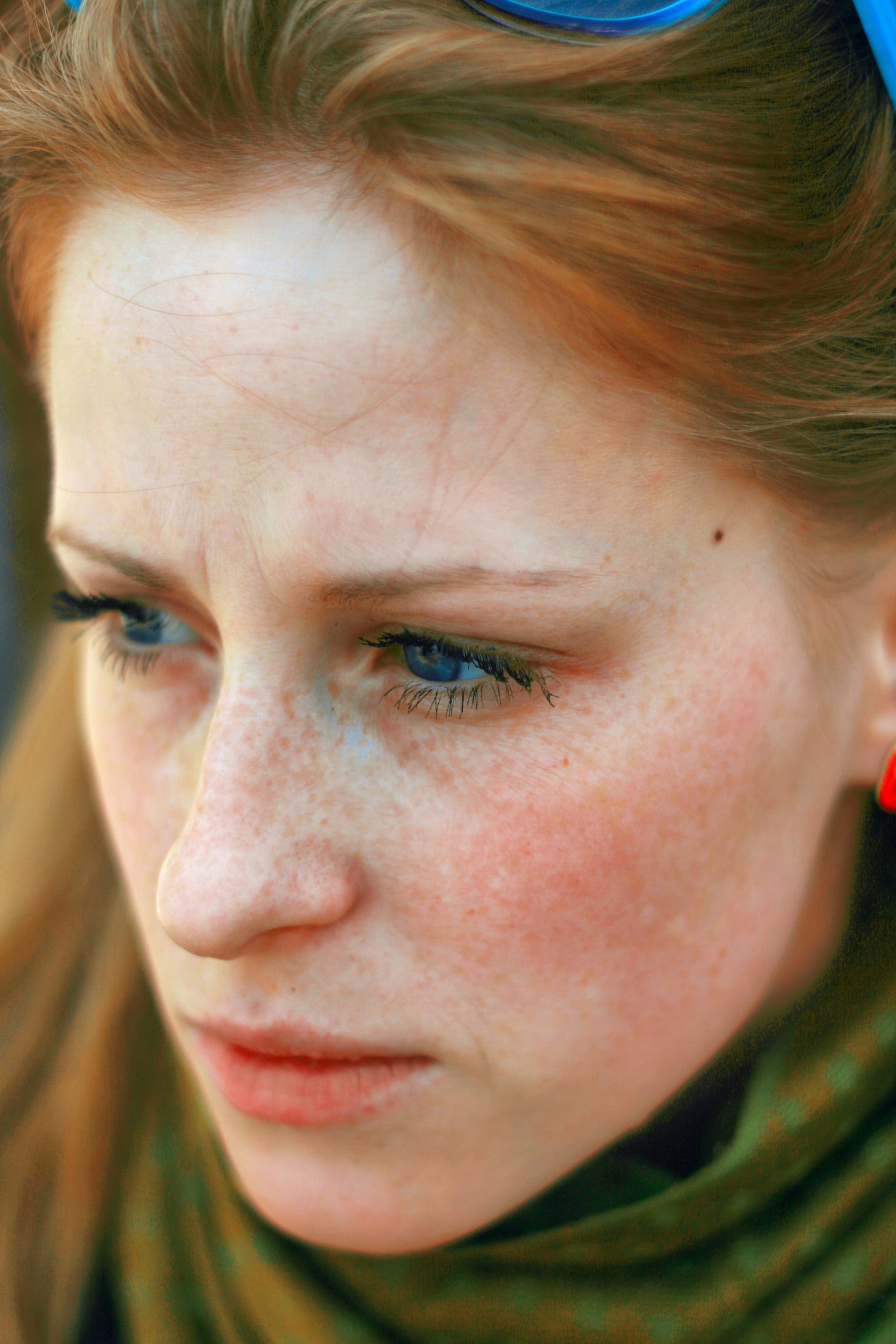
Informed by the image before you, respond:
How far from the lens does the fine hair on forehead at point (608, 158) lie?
0.95 m

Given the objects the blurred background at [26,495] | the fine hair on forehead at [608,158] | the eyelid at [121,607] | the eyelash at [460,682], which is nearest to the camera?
the fine hair on forehead at [608,158]

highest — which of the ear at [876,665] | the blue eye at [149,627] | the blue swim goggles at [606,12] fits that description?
the blue swim goggles at [606,12]

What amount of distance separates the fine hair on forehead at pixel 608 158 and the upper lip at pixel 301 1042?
25.1 inches

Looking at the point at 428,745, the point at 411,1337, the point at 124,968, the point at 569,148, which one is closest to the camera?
the point at 569,148

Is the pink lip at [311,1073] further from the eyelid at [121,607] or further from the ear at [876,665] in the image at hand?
the ear at [876,665]

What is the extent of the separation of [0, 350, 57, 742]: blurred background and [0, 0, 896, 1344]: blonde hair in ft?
2.05

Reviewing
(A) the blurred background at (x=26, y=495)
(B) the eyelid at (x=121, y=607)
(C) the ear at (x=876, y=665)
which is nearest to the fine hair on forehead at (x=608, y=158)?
(C) the ear at (x=876, y=665)

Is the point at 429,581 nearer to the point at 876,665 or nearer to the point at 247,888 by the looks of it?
the point at 247,888

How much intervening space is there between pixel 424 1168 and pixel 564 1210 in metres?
0.39

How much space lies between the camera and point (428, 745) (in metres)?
1.07

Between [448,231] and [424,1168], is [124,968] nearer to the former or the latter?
[424,1168]

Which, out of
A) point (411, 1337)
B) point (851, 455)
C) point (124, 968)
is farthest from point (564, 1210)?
point (851, 455)

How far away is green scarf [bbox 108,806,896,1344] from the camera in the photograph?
129 centimetres

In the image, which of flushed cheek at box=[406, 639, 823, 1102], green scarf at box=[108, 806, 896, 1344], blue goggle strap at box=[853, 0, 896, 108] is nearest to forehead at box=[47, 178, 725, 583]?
flushed cheek at box=[406, 639, 823, 1102]
